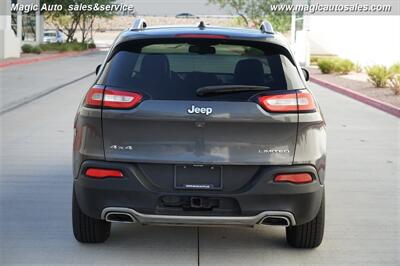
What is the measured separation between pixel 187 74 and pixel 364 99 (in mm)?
13985

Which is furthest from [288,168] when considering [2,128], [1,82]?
[1,82]

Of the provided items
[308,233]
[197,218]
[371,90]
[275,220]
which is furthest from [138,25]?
[371,90]

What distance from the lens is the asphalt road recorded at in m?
5.45

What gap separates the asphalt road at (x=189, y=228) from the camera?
5.45 m

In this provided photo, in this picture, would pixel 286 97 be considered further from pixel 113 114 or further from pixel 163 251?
pixel 163 251

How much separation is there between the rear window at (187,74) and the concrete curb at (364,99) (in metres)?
10.5

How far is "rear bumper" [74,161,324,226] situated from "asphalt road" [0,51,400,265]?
47cm

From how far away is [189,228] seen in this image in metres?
6.16

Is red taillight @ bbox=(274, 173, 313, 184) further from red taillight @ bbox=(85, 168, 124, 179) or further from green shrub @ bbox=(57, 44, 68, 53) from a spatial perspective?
green shrub @ bbox=(57, 44, 68, 53)

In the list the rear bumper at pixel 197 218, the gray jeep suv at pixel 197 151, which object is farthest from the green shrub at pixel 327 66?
the rear bumper at pixel 197 218

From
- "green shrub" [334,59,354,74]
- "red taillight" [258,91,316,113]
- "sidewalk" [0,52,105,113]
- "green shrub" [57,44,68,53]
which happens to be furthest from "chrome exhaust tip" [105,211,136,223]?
"green shrub" [57,44,68,53]

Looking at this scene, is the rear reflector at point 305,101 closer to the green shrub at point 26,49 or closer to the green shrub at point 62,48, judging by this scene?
the green shrub at point 26,49

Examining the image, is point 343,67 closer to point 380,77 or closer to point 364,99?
point 380,77

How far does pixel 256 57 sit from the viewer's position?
17.7 feet
